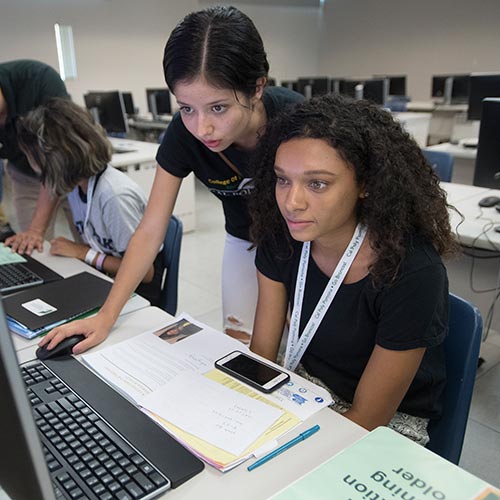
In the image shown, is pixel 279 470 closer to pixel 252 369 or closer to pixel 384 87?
pixel 252 369

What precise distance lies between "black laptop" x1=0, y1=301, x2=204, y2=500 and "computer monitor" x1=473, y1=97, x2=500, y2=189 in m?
1.84

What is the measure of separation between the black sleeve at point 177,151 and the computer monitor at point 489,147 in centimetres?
135

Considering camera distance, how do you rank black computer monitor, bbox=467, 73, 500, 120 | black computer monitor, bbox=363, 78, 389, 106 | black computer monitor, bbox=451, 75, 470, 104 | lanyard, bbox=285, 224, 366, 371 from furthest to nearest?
black computer monitor, bbox=451, 75, 470, 104, black computer monitor, bbox=363, 78, 389, 106, black computer monitor, bbox=467, 73, 500, 120, lanyard, bbox=285, 224, 366, 371

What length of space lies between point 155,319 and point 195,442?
0.51m

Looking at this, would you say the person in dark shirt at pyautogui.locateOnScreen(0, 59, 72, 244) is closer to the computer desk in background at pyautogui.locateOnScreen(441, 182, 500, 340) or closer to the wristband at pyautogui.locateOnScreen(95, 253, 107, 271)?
the wristband at pyautogui.locateOnScreen(95, 253, 107, 271)

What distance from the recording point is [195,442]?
0.81 meters

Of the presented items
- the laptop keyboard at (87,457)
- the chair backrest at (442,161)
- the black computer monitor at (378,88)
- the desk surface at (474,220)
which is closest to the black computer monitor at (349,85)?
the black computer monitor at (378,88)

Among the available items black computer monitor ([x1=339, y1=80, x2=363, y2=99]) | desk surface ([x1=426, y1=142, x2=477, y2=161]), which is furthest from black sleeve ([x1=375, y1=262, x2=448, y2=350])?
black computer monitor ([x1=339, y1=80, x2=363, y2=99])

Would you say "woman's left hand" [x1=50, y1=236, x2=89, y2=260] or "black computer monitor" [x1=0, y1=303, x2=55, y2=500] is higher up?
"black computer monitor" [x1=0, y1=303, x2=55, y2=500]

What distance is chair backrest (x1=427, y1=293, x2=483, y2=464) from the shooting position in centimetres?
102

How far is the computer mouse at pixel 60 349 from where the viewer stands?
1071 mm

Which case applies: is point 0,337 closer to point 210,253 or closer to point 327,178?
point 327,178

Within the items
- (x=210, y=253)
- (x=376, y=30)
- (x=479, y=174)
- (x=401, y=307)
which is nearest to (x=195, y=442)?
(x=401, y=307)

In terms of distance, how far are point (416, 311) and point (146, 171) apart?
321 centimetres
